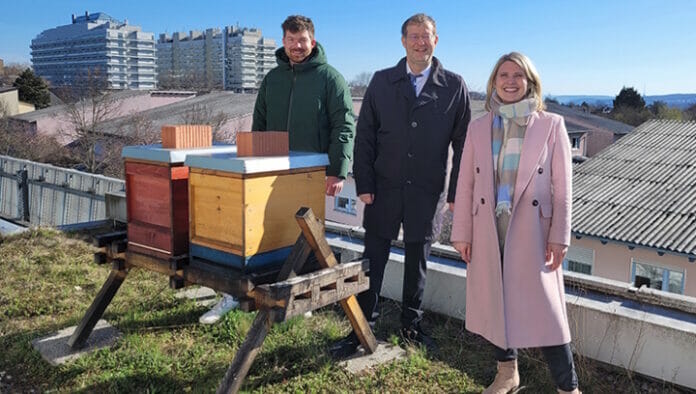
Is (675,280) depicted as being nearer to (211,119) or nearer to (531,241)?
(531,241)

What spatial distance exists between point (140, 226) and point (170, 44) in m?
101

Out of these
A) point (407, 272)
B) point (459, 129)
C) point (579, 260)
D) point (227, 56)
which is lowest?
point (579, 260)

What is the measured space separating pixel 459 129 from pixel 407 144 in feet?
1.14

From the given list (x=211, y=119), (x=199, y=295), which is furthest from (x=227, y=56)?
(x=199, y=295)

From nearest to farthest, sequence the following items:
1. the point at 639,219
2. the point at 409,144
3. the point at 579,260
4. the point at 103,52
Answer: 1. the point at 409,144
2. the point at 639,219
3. the point at 579,260
4. the point at 103,52

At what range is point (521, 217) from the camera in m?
2.65

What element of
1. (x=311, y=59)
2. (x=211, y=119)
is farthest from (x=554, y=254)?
(x=211, y=119)

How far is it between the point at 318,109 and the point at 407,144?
2.19 ft

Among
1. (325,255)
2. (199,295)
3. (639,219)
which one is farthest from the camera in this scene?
(639,219)

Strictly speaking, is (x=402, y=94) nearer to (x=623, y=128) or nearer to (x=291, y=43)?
(x=291, y=43)

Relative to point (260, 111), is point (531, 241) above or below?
below

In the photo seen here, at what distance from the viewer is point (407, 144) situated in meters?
3.36

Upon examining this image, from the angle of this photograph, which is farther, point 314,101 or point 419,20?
point 314,101

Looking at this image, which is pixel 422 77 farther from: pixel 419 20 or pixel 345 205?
pixel 345 205
